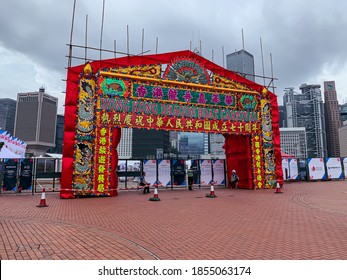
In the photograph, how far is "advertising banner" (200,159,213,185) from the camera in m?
20.1

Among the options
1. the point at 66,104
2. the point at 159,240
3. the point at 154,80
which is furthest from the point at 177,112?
the point at 159,240

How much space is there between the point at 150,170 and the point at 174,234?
12.3 m

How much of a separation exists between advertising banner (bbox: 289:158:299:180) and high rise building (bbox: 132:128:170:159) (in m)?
→ 97.4

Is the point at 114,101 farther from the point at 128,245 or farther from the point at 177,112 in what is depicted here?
the point at 128,245

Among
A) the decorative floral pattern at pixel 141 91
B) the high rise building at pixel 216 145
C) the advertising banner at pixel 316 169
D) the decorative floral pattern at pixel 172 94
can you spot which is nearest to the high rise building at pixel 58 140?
the high rise building at pixel 216 145

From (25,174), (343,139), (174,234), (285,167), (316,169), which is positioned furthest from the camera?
(343,139)

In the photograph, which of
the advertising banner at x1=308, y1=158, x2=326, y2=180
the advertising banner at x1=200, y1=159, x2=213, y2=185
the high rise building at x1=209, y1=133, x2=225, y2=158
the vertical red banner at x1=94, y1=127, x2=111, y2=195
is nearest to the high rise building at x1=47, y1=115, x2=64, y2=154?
the high rise building at x1=209, y1=133, x2=225, y2=158

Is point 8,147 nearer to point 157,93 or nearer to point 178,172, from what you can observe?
point 157,93

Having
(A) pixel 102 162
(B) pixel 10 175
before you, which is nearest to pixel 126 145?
(B) pixel 10 175

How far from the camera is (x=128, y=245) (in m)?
5.37

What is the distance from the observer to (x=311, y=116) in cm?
15788

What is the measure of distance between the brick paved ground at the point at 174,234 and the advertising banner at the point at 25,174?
23.3 feet

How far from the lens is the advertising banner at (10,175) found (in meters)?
16.0

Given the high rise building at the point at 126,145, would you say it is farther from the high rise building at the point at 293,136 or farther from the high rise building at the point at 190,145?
the high rise building at the point at 293,136
